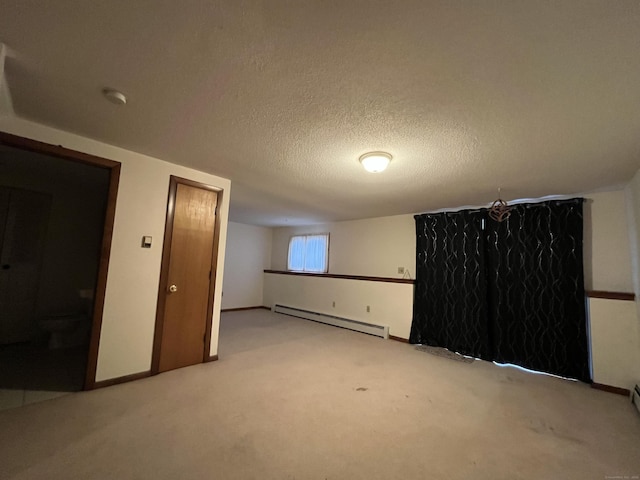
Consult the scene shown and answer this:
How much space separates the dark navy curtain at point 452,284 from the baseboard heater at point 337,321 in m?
0.55

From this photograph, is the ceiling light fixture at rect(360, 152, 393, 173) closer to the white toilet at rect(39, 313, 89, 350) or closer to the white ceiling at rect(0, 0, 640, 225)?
the white ceiling at rect(0, 0, 640, 225)

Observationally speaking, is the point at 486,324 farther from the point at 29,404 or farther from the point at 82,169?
the point at 82,169

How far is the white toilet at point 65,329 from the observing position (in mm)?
3158

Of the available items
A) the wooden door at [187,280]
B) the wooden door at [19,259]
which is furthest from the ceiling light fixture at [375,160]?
the wooden door at [19,259]

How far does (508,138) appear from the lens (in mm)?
1888

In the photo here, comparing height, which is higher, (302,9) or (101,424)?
(302,9)

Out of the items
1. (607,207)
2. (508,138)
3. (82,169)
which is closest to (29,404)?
(82,169)

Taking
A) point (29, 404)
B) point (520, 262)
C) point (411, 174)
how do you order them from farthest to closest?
point (520, 262)
point (411, 174)
point (29, 404)

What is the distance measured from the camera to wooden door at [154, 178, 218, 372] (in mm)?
2656

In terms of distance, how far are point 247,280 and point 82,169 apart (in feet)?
12.9

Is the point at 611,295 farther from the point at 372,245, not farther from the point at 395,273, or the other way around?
the point at 372,245

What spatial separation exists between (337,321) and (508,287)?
2.78 metres

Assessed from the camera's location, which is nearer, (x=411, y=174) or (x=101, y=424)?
(x=101, y=424)

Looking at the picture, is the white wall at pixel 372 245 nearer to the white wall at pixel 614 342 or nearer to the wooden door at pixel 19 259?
the white wall at pixel 614 342
